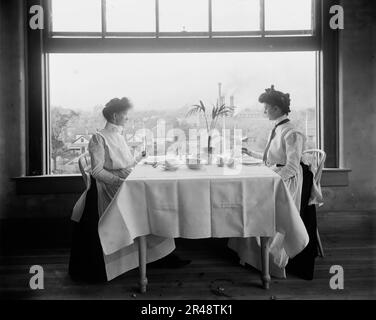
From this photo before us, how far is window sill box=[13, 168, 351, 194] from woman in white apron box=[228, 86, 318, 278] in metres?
1.10

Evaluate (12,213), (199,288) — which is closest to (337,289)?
(199,288)

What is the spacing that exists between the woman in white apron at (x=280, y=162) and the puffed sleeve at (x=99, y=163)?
3.66 ft

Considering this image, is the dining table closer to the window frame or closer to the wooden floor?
the wooden floor

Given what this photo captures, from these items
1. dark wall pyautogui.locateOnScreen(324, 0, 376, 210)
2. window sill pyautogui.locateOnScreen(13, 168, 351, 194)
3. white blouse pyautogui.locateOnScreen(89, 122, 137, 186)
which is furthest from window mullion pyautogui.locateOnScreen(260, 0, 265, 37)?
white blouse pyautogui.locateOnScreen(89, 122, 137, 186)

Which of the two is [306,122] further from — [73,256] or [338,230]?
[73,256]

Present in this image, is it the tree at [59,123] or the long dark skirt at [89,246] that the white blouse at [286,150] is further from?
the tree at [59,123]

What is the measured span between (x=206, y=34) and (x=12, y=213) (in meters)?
2.68

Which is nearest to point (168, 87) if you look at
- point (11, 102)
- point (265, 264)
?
point (11, 102)

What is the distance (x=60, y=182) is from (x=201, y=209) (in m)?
1.92

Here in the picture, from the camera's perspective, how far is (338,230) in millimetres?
3492

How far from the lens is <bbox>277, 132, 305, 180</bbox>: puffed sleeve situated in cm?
247

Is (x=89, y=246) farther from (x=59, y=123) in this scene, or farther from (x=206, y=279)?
(x=59, y=123)

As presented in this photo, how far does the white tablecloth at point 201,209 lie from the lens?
2162mm

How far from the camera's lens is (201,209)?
7.10 feet
